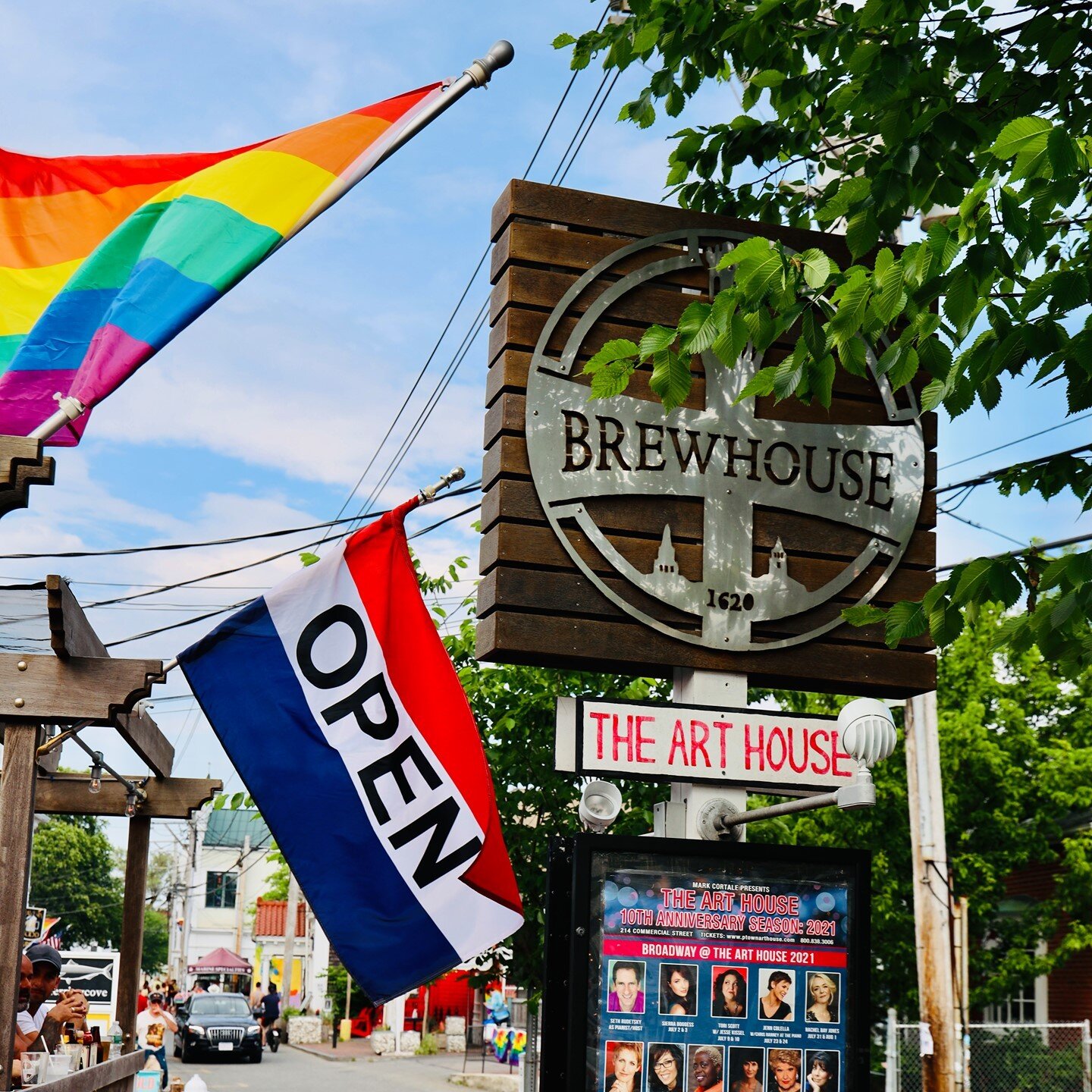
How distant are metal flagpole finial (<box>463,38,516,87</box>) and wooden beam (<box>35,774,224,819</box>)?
6.97 meters

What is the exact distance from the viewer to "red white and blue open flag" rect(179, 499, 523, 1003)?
568 centimetres

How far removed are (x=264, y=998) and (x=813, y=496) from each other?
34021 millimetres

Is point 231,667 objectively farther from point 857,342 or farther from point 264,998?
point 264,998

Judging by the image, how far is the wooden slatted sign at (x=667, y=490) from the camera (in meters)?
6.04

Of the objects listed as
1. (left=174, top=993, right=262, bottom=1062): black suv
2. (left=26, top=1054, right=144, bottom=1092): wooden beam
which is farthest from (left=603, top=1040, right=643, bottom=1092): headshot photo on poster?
(left=174, top=993, right=262, bottom=1062): black suv

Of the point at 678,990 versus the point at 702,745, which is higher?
the point at 702,745

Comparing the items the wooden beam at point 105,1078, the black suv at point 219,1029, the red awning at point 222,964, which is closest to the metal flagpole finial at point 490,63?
the wooden beam at point 105,1078

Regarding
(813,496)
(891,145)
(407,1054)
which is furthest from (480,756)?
(407,1054)

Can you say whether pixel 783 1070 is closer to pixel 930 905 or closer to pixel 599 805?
pixel 599 805

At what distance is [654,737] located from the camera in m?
5.82

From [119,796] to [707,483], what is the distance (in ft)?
25.0

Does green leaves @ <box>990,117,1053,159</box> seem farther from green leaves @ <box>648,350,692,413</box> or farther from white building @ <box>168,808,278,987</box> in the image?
white building @ <box>168,808,278,987</box>

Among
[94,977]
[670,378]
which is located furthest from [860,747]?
[94,977]

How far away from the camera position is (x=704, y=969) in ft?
18.2
